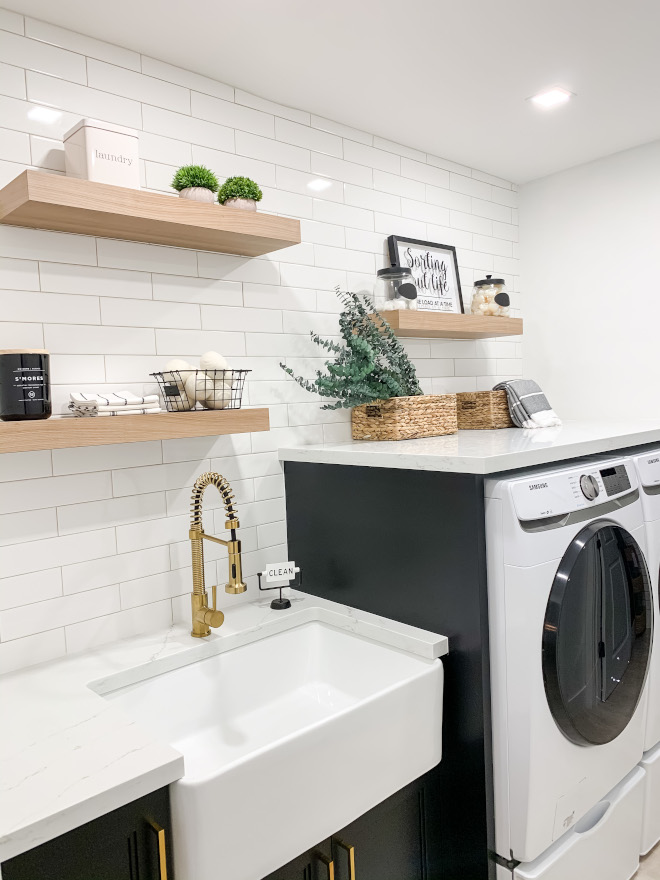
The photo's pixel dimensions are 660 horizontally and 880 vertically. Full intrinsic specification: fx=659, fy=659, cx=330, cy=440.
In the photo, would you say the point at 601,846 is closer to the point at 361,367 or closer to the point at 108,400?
the point at 361,367

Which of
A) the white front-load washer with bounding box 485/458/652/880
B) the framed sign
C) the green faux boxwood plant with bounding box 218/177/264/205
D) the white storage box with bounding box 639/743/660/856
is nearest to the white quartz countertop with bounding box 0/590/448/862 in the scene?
the white front-load washer with bounding box 485/458/652/880

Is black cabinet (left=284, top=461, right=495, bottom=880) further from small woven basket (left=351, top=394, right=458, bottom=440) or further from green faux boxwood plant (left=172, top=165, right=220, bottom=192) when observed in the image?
green faux boxwood plant (left=172, top=165, right=220, bottom=192)

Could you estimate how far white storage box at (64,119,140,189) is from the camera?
4.99ft

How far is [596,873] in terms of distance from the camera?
183 cm

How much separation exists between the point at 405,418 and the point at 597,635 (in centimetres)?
85

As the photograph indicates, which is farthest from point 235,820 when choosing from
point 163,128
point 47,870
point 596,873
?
point 163,128

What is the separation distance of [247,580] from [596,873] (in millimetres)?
1282

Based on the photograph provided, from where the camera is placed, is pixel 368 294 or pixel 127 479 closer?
pixel 127 479

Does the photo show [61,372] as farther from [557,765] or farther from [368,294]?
[557,765]

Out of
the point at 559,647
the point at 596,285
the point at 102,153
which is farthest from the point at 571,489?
the point at 596,285

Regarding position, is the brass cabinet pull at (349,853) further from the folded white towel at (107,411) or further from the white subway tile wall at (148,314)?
the folded white towel at (107,411)

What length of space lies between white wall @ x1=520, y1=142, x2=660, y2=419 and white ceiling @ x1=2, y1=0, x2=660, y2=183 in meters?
0.33

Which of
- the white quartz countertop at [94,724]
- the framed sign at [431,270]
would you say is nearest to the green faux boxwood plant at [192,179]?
the framed sign at [431,270]

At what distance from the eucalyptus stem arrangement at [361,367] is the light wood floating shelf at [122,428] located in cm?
39
